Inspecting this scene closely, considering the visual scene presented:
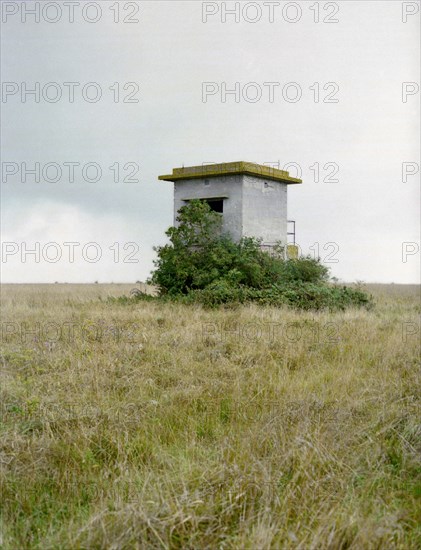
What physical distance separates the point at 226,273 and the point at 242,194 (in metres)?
3.17

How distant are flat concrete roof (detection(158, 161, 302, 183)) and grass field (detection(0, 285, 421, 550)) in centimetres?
1019

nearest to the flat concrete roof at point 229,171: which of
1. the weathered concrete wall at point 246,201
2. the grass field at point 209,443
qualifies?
the weathered concrete wall at point 246,201

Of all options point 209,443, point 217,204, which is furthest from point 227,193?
point 209,443

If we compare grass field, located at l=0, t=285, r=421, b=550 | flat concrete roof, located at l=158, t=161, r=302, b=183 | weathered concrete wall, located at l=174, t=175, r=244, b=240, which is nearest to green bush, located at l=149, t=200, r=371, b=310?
weathered concrete wall, located at l=174, t=175, r=244, b=240

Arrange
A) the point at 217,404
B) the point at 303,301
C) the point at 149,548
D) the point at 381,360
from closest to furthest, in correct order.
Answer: the point at 149,548
the point at 217,404
the point at 381,360
the point at 303,301

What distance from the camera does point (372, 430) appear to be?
235 inches

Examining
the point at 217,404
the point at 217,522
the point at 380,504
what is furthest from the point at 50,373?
the point at 380,504

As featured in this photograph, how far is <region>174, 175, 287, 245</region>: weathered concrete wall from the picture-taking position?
1986cm

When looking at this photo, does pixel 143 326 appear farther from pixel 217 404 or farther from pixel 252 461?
pixel 252 461

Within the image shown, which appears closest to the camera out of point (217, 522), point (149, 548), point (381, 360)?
point (149, 548)

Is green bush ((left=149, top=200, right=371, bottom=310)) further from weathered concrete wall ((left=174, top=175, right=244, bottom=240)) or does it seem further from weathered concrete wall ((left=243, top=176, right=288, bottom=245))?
weathered concrete wall ((left=243, top=176, right=288, bottom=245))

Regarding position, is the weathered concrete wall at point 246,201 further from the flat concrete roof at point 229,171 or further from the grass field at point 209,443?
the grass field at point 209,443

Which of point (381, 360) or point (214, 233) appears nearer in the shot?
point (381, 360)

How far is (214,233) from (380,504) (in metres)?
16.1
